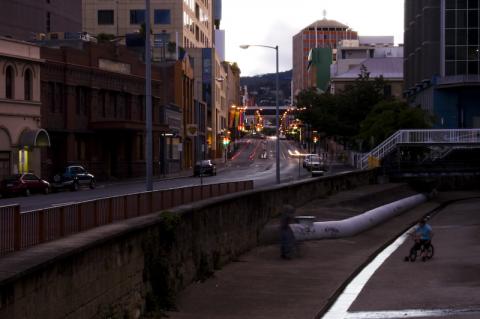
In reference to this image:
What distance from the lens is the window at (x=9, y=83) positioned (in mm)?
53109

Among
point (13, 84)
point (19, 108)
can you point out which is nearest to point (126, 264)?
point (13, 84)

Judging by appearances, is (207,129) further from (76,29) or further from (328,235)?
(328,235)

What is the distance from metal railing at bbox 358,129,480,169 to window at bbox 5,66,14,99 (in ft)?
88.3

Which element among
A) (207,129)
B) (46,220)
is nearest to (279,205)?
(46,220)

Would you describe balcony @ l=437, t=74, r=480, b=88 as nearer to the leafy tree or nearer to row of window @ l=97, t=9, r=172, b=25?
the leafy tree

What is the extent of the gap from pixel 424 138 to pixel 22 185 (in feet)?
103

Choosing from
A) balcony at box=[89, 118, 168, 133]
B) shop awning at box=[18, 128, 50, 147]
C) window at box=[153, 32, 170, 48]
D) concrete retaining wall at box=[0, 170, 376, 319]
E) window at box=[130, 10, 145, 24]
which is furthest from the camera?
window at box=[130, 10, 145, 24]

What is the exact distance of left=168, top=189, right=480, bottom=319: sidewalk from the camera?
16516 millimetres

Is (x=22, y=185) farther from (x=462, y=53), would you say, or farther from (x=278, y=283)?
(x=462, y=53)

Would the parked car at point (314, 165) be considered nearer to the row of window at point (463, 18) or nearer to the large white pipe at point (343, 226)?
the row of window at point (463, 18)

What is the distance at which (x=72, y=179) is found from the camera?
5316cm

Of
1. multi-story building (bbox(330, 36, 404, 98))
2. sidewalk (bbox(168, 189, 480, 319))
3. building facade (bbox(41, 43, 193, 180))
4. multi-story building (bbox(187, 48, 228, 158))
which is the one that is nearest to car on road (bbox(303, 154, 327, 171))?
building facade (bbox(41, 43, 193, 180))

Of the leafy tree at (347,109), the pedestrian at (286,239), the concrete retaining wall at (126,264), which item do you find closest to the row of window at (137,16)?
the leafy tree at (347,109)

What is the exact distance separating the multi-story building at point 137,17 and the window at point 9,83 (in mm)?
50426
